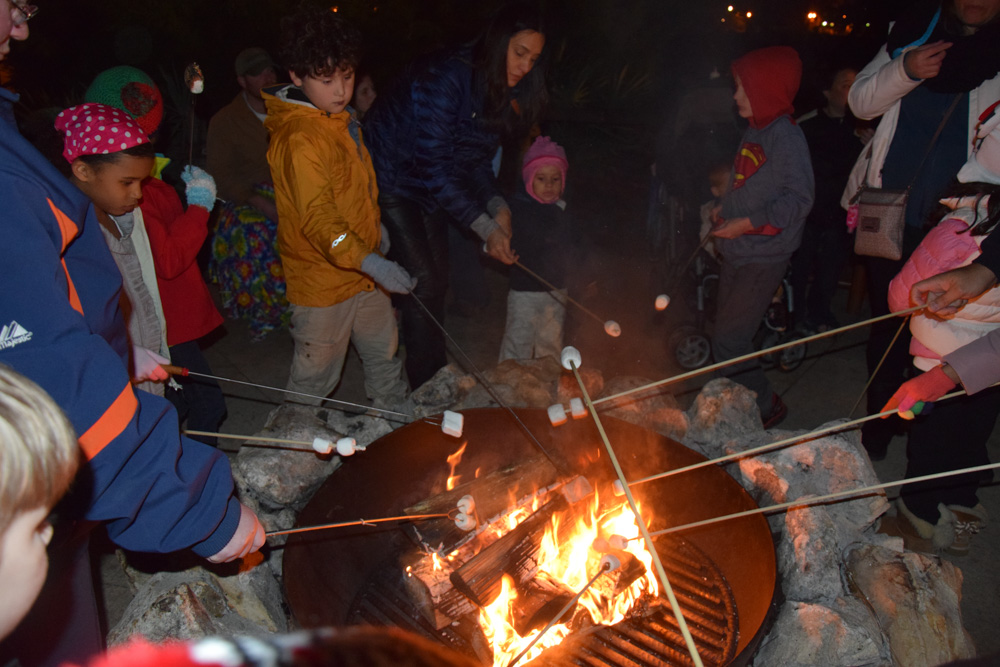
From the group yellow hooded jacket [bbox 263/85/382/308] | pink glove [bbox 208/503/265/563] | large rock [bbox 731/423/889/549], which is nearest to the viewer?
pink glove [bbox 208/503/265/563]

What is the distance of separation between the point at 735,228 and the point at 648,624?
2346 millimetres

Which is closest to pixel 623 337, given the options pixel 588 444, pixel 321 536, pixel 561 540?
pixel 588 444

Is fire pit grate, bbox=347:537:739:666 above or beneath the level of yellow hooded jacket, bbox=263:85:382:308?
beneath

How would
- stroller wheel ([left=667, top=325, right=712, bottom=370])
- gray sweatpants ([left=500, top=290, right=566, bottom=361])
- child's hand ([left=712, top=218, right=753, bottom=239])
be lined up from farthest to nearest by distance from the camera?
stroller wheel ([left=667, top=325, right=712, bottom=370]) < gray sweatpants ([left=500, top=290, right=566, bottom=361]) < child's hand ([left=712, top=218, right=753, bottom=239])

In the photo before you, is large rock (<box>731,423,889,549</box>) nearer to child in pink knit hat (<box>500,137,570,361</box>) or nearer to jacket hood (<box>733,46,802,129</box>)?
child in pink knit hat (<box>500,137,570,361</box>)

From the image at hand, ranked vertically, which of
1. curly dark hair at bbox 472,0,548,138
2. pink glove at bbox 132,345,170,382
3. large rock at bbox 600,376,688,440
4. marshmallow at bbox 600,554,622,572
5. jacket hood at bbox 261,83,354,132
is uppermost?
curly dark hair at bbox 472,0,548,138

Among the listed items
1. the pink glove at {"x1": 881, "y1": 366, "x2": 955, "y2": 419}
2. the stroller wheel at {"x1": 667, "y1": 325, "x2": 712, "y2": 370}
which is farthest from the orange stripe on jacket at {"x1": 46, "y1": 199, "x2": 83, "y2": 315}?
the stroller wheel at {"x1": 667, "y1": 325, "x2": 712, "y2": 370}

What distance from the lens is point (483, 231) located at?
12.6 feet

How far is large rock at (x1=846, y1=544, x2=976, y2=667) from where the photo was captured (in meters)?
2.24

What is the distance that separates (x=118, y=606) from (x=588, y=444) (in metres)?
2.56

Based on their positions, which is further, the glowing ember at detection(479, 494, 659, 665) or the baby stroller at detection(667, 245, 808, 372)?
the baby stroller at detection(667, 245, 808, 372)

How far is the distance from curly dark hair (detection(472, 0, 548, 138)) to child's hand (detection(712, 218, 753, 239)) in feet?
4.51

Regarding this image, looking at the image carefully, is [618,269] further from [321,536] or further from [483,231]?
[321,536]

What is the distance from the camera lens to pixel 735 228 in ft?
12.0
